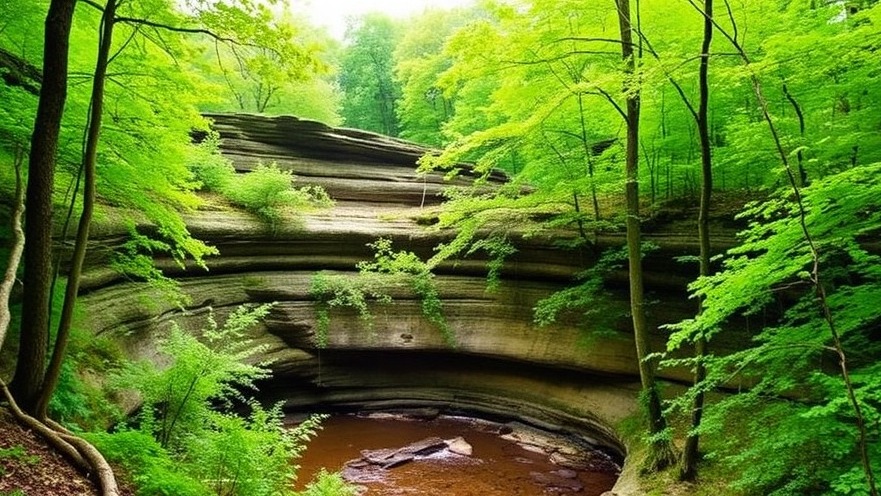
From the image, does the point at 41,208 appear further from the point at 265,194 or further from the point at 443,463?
the point at 265,194

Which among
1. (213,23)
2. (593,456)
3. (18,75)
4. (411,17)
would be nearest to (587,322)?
(593,456)

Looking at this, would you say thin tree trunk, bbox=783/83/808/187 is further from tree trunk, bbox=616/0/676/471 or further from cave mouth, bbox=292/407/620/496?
cave mouth, bbox=292/407/620/496

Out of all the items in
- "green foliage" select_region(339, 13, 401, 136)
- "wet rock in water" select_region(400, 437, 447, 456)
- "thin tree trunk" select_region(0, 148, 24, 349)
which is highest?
"green foliage" select_region(339, 13, 401, 136)

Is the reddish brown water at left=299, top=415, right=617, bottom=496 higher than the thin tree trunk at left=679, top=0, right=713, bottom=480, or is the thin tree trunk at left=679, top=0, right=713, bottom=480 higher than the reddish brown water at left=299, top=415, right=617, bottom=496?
the thin tree trunk at left=679, top=0, right=713, bottom=480

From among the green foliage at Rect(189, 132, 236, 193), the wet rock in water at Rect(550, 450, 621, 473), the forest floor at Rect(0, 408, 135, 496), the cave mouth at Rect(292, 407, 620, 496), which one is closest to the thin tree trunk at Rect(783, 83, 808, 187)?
the cave mouth at Rect(292, 407, 620, 496)

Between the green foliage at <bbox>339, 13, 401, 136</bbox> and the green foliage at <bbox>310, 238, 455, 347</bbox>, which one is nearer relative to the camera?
the green foliage at <bbox>310, 238, 455, 347</bbox>

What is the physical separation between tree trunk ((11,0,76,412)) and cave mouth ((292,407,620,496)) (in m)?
6.21

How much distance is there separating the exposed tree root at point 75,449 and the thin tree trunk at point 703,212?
6363mm

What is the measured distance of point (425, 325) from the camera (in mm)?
15141

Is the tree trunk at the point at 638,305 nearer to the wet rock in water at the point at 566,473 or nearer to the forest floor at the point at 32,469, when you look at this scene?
the wet rock in water at the point at 566,473

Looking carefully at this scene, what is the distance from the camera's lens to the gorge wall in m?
12.2

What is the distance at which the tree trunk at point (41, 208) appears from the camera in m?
5.28

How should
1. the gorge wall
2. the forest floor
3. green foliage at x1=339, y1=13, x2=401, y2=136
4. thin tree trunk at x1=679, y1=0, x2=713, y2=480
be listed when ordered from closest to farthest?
1. the forest floor
2. thin tree trunk at x1=679, y1=0, x2=713, y2=480
3. the gorge wall
4. green foliage at x1=339, y1=13, x2=401, y2=136

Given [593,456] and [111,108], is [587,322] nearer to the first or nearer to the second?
[593,456]
